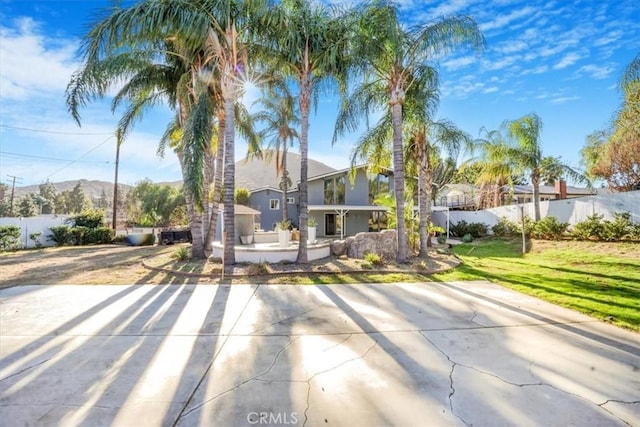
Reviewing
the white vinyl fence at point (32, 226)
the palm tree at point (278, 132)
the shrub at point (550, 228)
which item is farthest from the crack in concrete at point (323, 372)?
the white vinyl fence at point (32, 226)

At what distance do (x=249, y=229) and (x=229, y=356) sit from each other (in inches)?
472

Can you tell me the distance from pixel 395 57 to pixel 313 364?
9.95m

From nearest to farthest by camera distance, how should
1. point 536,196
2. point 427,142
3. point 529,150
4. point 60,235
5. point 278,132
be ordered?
1. point 427,142
2. point 529,150
3. point 60,235
4. point 536,196
5. point 278,132

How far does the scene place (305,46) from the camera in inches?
388

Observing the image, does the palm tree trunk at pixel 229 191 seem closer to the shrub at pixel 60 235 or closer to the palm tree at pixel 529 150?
the shrub at pixel 60 235

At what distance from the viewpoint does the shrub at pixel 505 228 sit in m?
18.8

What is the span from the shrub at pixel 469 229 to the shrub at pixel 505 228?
0.98 metres

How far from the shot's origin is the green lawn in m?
5.80

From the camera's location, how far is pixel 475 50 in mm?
9742

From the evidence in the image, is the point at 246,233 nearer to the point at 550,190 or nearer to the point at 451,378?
the point at 451,378

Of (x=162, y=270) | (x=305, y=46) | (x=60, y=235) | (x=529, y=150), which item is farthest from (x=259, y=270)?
(x=529, y=150)

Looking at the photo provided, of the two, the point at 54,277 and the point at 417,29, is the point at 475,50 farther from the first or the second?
the point at 54,277

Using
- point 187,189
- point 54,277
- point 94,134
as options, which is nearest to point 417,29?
point 187,189

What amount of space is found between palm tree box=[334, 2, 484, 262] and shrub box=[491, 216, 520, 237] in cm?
1220
